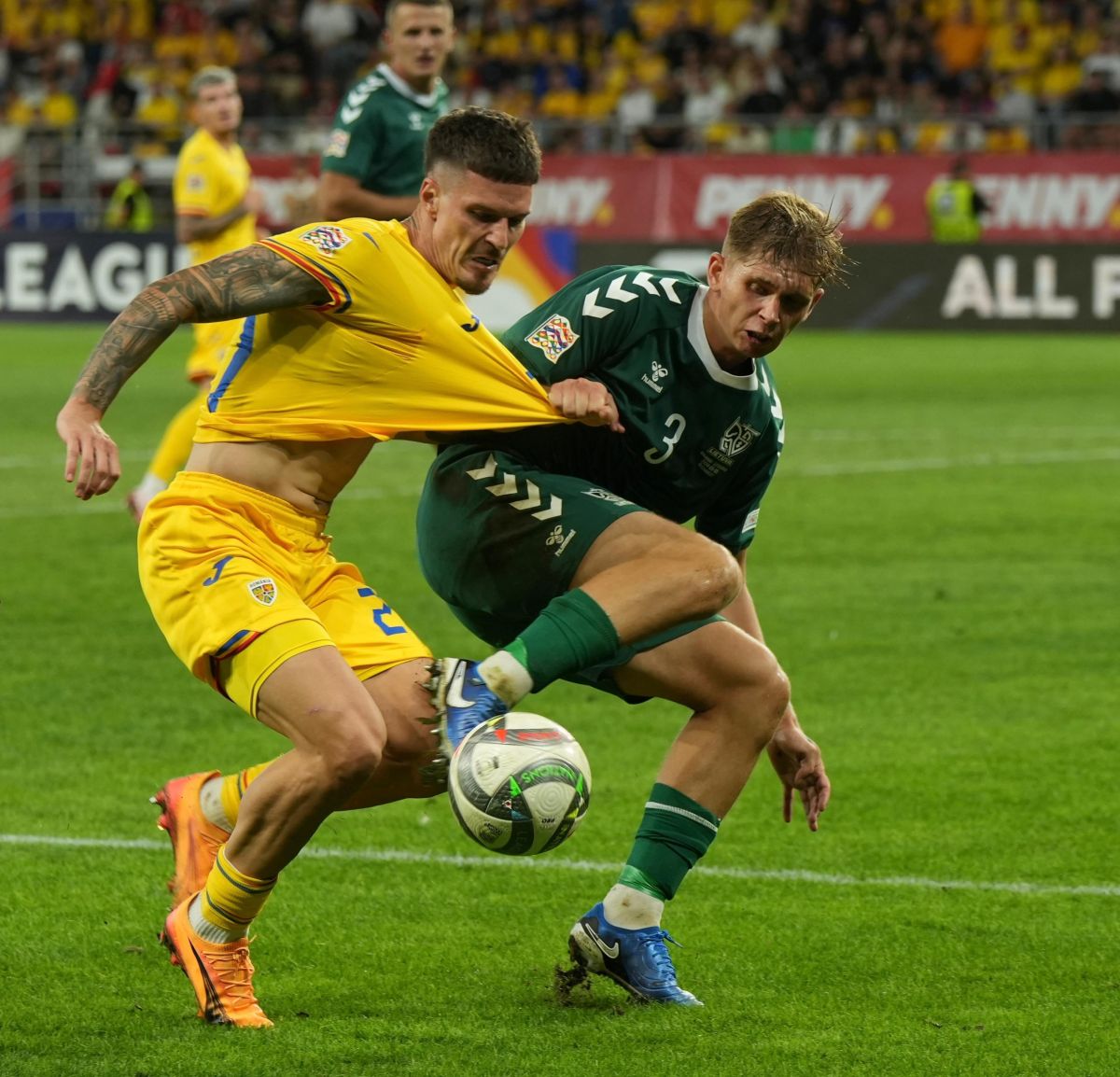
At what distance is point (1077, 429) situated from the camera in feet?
52.1

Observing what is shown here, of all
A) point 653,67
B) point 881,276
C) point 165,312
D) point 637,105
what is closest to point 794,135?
point 637,105

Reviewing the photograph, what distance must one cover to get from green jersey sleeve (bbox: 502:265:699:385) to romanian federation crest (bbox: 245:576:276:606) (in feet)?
2.61

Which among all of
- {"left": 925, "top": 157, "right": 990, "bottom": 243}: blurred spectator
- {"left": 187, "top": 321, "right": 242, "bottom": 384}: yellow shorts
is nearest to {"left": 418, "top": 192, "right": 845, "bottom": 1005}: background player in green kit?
{"left": 187, "top": 321, "right": 242, "bottom": 384}: yellow shorts

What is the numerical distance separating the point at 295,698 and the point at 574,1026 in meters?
0.86

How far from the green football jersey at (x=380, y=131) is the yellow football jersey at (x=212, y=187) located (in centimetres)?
226

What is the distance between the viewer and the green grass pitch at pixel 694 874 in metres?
4.05

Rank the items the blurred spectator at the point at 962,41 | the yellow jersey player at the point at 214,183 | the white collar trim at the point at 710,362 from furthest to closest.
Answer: the blurred spectator at the point at 962,41, the yellow jersey player at the point at 214,183, the white collar trim at the point at 710,362

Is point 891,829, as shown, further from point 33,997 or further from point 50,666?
point 50,666

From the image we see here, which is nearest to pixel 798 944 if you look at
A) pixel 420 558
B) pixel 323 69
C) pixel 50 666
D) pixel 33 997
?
pixel 420 558

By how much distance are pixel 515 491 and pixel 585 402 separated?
0.30 m

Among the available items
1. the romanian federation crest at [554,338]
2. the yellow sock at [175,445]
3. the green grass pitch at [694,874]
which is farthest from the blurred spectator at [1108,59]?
the romanian federation crest at [554,338]

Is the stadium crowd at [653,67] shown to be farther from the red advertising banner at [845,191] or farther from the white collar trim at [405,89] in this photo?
the white collar trim at [405,89]

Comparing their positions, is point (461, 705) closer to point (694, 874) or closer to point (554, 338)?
point (554, 338)

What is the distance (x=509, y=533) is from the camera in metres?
4.57
